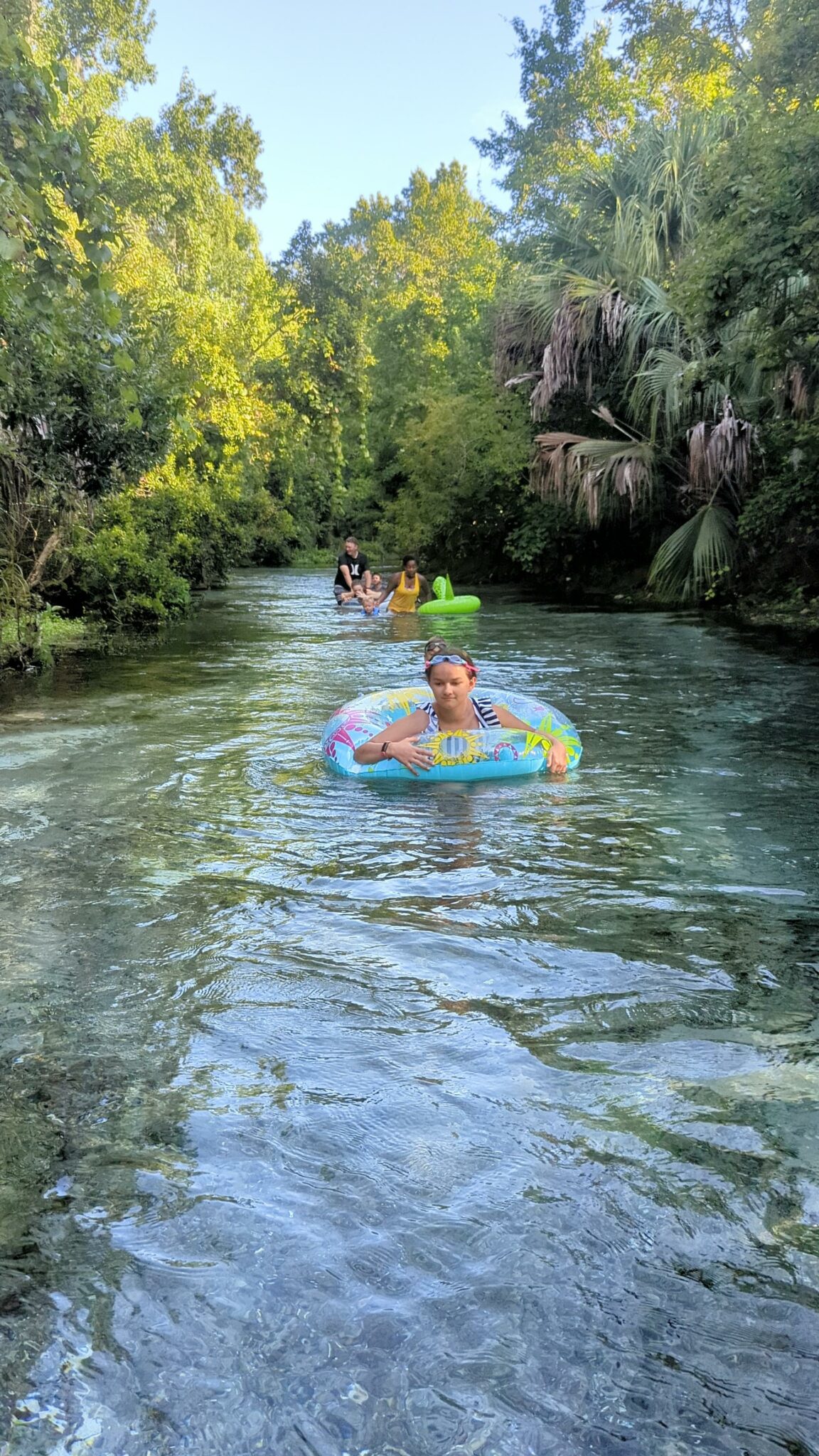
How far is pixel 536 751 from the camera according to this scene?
684 centimetres

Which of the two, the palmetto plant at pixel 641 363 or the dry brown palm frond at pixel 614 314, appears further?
the dry brown palm frond at pixel 614 314

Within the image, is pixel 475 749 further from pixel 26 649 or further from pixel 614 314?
pixel 614 314

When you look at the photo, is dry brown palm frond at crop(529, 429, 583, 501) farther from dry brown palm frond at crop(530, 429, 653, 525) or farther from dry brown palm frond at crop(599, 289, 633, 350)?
dry brown palm frond at crop(599, 289, 633, 350)

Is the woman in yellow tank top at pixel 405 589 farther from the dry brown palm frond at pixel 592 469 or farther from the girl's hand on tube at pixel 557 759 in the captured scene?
the girl's hand on tube at pixel 557 759

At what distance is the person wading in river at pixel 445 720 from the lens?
6.61 m

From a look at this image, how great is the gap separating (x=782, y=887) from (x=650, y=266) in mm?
16451

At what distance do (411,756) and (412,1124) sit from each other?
3929 mm

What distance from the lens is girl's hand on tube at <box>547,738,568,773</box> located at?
6859 mm

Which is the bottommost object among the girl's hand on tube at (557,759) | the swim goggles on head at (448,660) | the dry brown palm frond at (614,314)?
the girl's hand on tube at (557,759)

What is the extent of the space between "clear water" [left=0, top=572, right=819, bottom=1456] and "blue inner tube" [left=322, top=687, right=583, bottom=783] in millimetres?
440

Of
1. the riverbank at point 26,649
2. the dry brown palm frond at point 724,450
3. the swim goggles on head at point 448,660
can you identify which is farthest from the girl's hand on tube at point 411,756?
the dry brown palm frond at point 724,450

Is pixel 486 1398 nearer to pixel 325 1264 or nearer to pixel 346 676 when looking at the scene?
pixel 325 1264

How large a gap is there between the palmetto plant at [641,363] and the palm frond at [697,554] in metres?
0.02

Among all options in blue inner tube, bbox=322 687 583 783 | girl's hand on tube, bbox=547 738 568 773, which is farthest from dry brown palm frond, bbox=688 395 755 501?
girl's hand on tube, bbox=547 738 568 773
